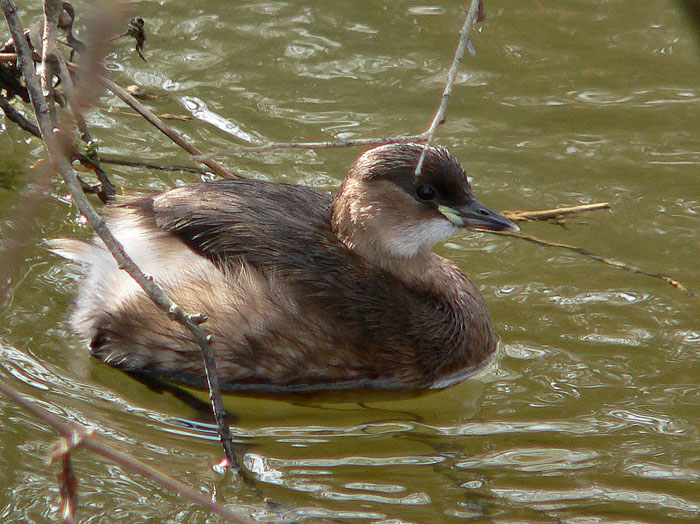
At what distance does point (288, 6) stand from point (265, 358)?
11.7 feet

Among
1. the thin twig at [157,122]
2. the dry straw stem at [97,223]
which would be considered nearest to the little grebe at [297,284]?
the thin twig at [157,122]

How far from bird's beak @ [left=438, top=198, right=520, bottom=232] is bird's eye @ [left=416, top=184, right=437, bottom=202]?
0.19 ft

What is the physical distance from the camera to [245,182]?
4.18 metres

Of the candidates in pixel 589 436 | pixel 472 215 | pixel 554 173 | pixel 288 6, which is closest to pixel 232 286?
pixel 472 215

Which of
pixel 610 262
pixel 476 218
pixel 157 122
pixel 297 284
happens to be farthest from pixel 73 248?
pixel 610 262

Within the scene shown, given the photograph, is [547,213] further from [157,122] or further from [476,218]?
[157,122]

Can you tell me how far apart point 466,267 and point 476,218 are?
2.42 feet

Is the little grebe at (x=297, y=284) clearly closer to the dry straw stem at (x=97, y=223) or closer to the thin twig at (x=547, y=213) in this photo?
the thin twig at (x=547, y=213)

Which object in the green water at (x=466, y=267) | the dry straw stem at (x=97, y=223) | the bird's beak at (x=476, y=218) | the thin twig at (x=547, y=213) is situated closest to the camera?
the dry straw stem at (x=97, y=223)

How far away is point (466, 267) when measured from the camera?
490cm

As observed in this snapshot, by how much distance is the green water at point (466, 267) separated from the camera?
11.3ft

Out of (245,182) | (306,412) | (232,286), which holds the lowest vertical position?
(306,412)

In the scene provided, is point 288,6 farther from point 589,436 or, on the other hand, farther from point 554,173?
point 589,436

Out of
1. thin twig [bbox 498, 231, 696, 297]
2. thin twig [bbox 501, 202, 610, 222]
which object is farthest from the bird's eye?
thin twig [bbox 501, 202, 610, 222]
